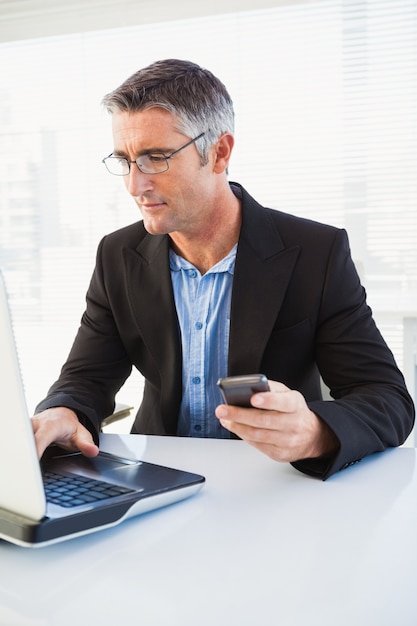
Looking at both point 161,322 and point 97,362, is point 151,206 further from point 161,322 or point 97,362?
point 97,362

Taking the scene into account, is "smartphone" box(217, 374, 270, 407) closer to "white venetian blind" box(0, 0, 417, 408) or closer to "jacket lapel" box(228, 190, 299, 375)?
"jacket lapel" box(228, 190, 299, 375)

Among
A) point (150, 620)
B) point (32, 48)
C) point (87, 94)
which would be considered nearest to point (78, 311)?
point (87, 94)

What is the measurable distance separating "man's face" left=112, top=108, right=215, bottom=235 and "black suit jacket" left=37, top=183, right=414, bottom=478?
0.10m

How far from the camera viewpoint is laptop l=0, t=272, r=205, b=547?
762 mm

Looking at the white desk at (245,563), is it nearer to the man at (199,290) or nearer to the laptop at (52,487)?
the laptop at (52,487)

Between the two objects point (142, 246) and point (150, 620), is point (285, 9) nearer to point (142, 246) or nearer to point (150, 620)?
point (142, 246)

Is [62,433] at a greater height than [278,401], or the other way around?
[278,401]

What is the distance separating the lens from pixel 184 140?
5.14 ft

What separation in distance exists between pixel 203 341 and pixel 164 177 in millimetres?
385

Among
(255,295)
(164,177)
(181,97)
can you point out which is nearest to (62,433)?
(255,295)

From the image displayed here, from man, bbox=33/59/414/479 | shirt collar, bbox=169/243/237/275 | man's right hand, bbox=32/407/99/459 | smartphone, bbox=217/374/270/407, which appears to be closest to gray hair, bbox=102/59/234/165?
man, bbox=33/59/414/479

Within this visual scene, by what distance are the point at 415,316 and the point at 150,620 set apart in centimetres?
255

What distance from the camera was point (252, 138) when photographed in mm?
3527

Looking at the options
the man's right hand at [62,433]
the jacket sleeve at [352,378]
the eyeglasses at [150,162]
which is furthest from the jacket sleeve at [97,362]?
the jacket sleeve at [352,378]
